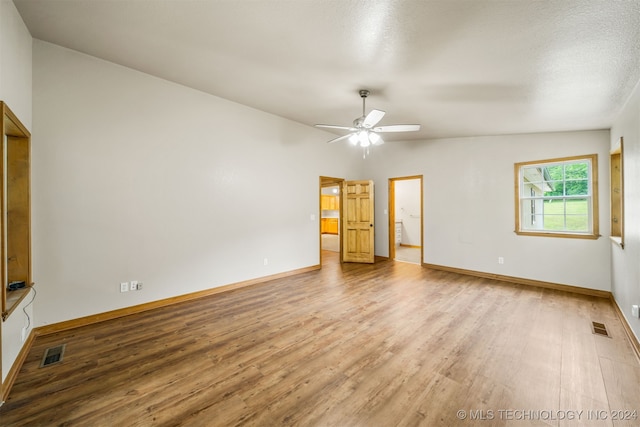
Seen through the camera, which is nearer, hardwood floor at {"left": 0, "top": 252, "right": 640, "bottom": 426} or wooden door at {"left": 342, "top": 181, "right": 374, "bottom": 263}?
hardwood floor at {"left": 0, "top": 252, "right": 640, "bottom": 426}

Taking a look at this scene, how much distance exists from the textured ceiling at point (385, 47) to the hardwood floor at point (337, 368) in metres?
2.74

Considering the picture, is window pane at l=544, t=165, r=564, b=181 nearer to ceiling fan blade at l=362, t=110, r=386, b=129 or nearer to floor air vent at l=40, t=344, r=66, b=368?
ceiling fan blade at l=362, t=110, r=386, b=129

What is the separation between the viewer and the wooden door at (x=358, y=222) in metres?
6.35

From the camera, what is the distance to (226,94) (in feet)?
13.0

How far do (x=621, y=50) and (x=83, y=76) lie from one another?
17.6 ft

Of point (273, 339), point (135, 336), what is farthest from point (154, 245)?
point (273, 339)

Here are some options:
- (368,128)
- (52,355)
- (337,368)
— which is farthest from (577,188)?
(52,355)

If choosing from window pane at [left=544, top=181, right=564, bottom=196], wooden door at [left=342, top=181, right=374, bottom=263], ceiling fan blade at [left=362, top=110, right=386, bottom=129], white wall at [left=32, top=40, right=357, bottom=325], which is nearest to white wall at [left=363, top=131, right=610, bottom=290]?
window pane at [left=544, top=181, right=564, bottom=196]

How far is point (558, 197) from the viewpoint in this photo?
4492 millimetres

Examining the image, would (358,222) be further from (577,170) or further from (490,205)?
(577,170)

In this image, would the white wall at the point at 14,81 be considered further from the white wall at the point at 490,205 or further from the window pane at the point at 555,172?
the window pane at the point at 555,172

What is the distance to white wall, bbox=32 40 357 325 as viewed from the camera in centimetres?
282

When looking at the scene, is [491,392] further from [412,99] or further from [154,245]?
[154,245]

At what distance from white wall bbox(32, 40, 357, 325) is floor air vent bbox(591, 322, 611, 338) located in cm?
449
